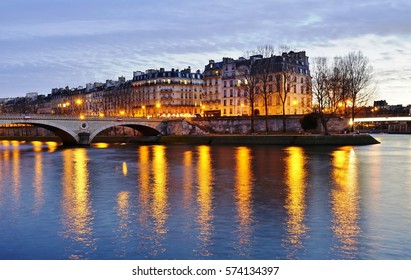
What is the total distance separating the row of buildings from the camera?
96.7 metres

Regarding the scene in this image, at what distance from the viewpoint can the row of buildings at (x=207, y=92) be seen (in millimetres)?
96688

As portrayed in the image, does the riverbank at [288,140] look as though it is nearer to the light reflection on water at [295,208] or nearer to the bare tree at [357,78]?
the bare tree at [357,78]

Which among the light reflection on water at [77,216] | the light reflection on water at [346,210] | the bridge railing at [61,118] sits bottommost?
the light reflection on water at [346,210]

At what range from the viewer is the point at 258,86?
95.8m

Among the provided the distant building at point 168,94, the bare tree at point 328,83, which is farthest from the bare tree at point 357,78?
the distant building at point 168,94

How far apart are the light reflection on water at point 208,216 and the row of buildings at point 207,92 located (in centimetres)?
5702

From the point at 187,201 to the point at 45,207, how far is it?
18.5ft

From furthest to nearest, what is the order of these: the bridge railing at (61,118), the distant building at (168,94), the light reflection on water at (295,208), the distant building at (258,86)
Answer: the distant building at (168,94) < the distant building at (258,86) < the bridge railing at (61,118) < the light reflection on water at (295,208)

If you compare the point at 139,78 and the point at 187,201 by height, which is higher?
the point at 139,78

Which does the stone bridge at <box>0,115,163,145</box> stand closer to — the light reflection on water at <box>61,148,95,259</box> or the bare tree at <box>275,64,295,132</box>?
the bare tree at <box>275,64,295,132</box>

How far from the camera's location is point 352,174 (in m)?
28.2

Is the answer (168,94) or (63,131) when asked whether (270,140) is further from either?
(168,94)

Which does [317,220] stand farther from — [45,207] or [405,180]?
[405,180]
